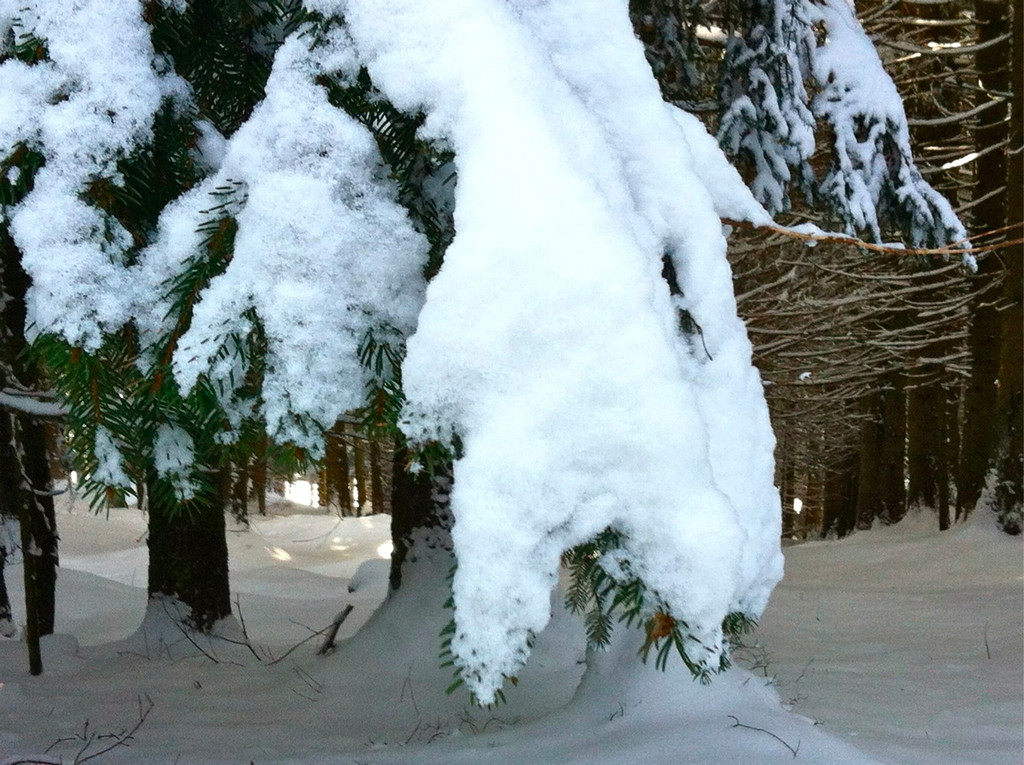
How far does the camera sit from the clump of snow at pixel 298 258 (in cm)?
150

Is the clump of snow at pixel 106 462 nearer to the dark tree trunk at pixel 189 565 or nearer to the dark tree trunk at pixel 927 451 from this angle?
the dark tree trunk at pixel 189 565

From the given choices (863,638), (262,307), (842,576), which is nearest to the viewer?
(262,307)

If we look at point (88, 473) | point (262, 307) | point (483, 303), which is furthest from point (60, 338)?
point (483, 303)

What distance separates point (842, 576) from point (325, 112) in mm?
8787

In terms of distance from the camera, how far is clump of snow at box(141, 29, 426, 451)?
4.91 ft

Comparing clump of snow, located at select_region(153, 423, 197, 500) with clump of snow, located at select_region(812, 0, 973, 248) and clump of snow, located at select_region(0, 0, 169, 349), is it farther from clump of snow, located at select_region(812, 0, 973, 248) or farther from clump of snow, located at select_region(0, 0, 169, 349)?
clump of snow, located at select_region(812, 0, 973, 248)

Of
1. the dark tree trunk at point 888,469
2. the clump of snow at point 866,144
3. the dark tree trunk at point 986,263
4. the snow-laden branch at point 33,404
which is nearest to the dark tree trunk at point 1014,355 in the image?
the dark tree trunk at point 986,263

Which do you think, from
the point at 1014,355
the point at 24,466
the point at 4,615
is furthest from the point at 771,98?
the point at 4,615

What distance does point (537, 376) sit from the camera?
1.33 m

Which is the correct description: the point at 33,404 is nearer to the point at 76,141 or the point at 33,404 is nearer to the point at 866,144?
the point at 76,141

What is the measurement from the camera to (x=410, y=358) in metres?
1.35

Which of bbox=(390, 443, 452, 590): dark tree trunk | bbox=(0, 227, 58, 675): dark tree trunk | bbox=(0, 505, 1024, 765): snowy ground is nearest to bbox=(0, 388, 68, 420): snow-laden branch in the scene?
bbox=(0, 227, 58, 675): dark tree trunk

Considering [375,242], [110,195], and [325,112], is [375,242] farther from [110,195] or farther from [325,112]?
[110,195]

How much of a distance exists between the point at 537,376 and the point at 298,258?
536mm
